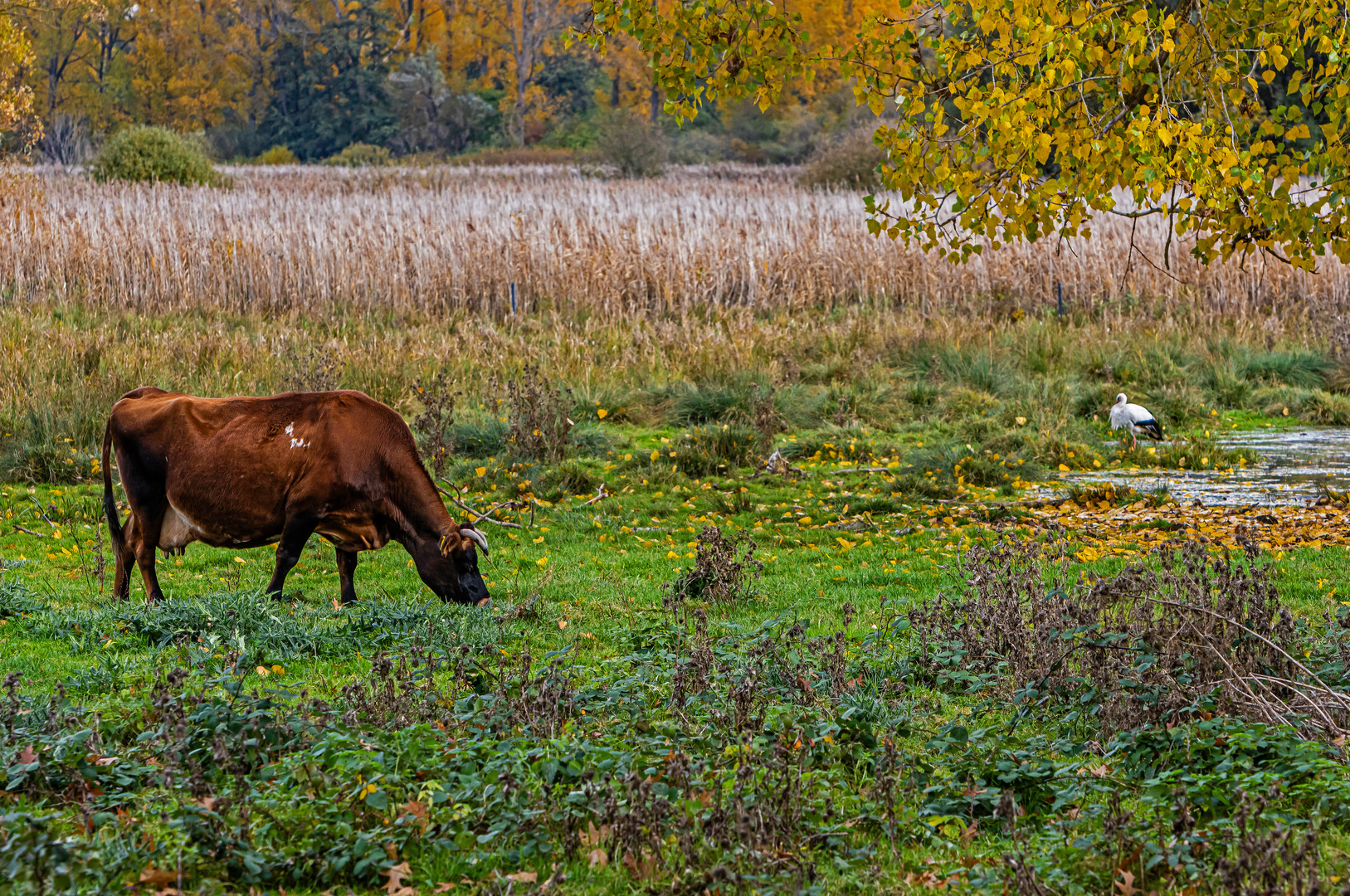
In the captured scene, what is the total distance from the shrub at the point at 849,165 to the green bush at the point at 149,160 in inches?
624

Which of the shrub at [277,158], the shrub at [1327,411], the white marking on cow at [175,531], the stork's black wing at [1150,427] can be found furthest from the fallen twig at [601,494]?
the shrub at [277,158]

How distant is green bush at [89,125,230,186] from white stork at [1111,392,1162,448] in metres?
22.2

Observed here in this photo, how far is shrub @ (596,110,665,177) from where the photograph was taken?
44594 mm

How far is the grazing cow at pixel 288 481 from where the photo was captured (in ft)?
24.5

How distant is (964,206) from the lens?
7.36 m

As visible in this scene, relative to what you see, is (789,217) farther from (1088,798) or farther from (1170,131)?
(1088,798)

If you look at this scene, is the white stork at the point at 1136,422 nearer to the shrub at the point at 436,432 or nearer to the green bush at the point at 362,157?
the shrub at the point at 436,432

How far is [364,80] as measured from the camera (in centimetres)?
6406

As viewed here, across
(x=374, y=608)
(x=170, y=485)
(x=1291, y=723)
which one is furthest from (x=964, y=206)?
(x=170, y=485)

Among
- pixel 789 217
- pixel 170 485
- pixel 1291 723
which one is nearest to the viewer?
pixel 1291 723

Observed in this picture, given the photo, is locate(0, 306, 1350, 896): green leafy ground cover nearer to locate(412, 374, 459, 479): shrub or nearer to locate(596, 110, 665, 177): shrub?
locate(412, 374, 459, 479): shrub

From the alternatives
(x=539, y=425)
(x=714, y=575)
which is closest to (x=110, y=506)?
(x=714, y=575)

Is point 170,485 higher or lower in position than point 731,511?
higher

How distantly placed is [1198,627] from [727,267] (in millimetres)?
14562
